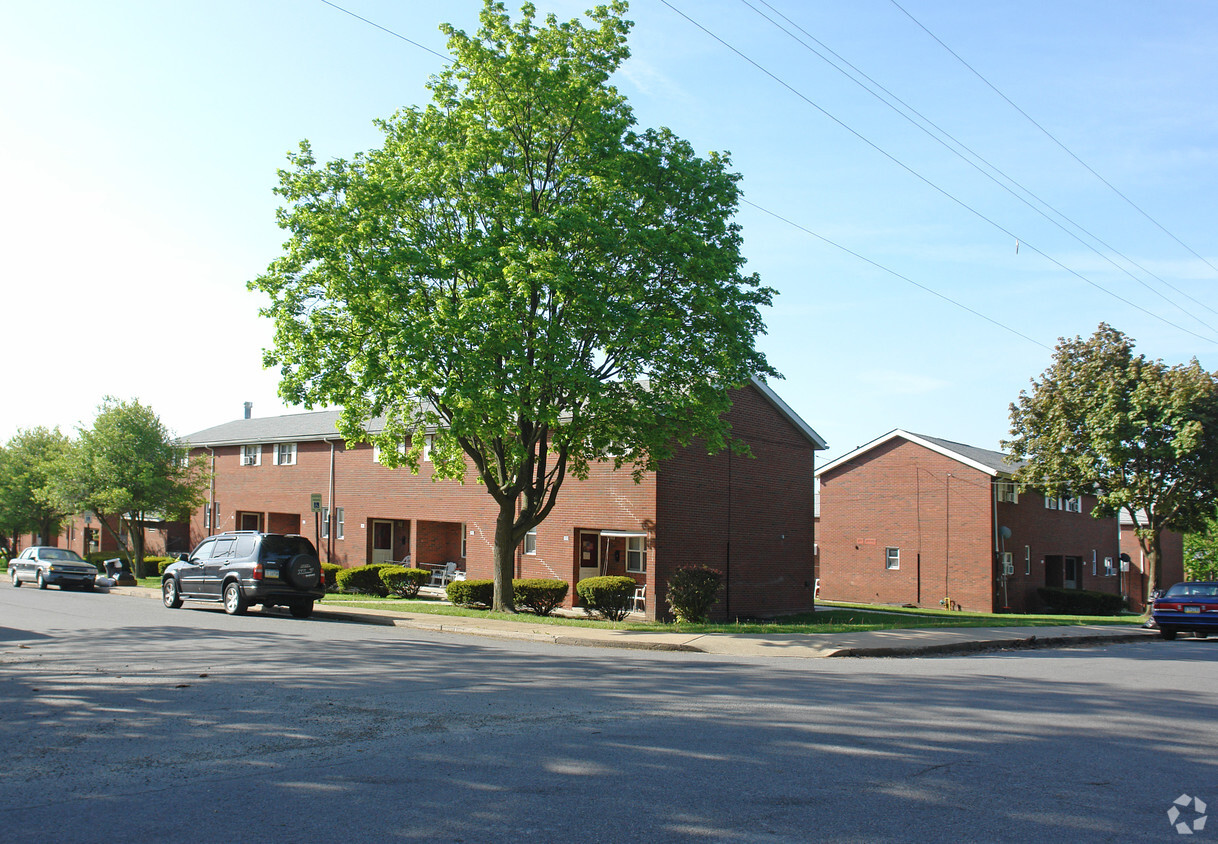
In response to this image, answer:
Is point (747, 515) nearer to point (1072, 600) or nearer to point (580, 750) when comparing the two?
point (1072, 600)

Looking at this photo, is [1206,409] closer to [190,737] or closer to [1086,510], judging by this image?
[1086,510]

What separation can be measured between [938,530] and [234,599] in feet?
97.1

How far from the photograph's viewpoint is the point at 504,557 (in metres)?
22.0

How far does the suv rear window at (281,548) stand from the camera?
20781mm

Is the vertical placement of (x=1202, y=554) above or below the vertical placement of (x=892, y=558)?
below

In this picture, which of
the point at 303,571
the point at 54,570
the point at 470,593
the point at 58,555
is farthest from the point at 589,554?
the point at 58,555

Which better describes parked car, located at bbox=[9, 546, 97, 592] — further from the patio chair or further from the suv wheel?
the suv wheel

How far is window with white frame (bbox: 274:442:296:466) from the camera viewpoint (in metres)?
40.5

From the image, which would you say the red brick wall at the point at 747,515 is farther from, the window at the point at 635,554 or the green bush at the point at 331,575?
the green bush at the point at 331,575

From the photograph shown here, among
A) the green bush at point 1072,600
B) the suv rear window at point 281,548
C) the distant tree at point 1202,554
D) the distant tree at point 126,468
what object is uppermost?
the distant tree at point 126,468

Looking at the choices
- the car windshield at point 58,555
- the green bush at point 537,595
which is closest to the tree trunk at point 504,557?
the green bush at point 537,595

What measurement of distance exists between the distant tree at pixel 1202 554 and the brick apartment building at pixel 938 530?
1393 cm

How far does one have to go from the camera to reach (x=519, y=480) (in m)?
21.7

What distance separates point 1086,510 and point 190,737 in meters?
48.5
